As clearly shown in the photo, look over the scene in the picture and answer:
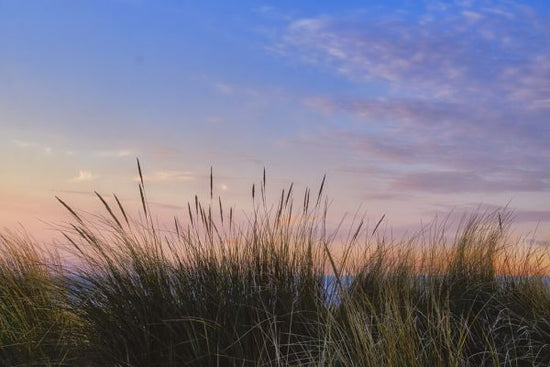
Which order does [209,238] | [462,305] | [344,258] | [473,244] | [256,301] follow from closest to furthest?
[256,301], [209,238], [344,258], [462,305], [473,244]

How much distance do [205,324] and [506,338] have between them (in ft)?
8.21

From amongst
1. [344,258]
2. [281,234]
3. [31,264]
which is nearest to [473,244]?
[344,258]

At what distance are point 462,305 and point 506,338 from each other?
542mm

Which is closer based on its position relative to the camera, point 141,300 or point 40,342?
point 141,300

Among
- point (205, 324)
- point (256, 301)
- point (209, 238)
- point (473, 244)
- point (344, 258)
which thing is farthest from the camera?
point (473, 244)

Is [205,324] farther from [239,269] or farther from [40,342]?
[40,342]

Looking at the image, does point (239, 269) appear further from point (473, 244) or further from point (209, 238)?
Answer: point (473, 244)

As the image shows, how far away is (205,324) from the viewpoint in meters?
3.72

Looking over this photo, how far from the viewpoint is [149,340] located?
381cm

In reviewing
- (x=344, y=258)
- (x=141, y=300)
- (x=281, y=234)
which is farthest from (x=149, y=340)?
(x=344, y=258)

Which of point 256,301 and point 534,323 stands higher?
point 256,301

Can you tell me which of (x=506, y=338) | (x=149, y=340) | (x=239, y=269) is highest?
(x=239, y=269)

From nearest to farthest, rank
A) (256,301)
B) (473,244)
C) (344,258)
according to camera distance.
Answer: (256,301), (344,258), (473,244)

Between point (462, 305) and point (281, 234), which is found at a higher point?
point (281, 234)
